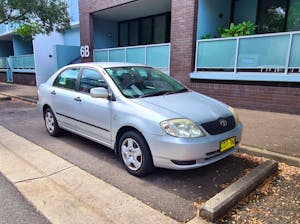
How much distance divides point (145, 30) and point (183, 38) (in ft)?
18.5

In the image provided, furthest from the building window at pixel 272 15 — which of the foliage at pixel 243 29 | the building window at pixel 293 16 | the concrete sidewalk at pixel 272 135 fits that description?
the concrete sidewalk at pixel 272 135

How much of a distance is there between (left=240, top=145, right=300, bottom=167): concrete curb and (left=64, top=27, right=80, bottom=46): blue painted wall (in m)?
14.5

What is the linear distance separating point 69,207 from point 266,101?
6390mm

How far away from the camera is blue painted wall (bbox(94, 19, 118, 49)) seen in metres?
14.2

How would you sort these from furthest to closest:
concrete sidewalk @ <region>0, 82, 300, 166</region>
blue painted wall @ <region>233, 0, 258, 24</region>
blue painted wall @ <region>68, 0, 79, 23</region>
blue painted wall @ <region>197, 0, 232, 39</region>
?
blue painted wall @ <region>68, 0, 79, 23</region>
blue painted wall @ <region>233, 0, 258, 24</region>
blue painted wall @ <region>197, 0, 232, 39</region>
concrete sidewalk @ <region>0, 82, 300, 166</region>

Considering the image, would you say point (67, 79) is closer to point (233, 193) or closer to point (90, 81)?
point (90, 81)

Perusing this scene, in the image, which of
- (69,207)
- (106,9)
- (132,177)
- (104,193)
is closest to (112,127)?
(132,177)

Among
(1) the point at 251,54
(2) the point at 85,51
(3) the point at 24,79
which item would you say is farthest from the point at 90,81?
(3) the point at 24,79

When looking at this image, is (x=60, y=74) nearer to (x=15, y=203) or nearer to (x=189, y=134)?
(x=15, y=203)

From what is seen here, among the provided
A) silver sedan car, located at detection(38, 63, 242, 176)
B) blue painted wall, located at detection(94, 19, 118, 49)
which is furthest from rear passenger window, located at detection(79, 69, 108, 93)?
blue painted wall, located at detection(94, 19, 118, 49)

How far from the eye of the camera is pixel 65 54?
15.6 meters

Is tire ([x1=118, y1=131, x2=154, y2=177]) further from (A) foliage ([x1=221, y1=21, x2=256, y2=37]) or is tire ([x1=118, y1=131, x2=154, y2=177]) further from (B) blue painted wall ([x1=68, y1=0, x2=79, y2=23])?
(B) blue painted wall ([x1=68, y1=0, x2=79, y2=23])

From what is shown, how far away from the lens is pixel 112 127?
399 cm

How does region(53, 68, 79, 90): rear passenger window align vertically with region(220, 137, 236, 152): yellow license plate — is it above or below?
above
